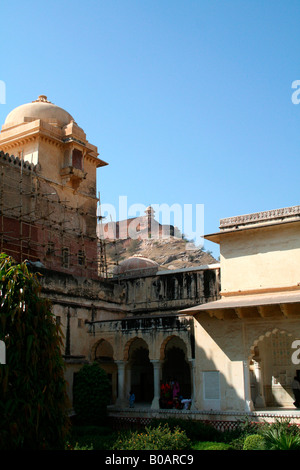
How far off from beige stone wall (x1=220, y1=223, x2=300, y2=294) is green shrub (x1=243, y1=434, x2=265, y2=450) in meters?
5.98

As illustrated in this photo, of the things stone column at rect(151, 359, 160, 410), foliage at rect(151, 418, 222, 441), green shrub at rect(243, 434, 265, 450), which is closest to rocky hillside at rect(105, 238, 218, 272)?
stone column at rect(151, 359, 160, 410)

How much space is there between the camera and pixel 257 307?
Answer: 1706 cm

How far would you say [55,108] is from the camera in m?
29.1

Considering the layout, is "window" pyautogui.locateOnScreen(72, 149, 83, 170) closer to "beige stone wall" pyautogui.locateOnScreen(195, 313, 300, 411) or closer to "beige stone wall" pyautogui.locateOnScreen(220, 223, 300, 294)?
"beige stone wall" pyautogui.locateOnScreen(220, 223, 300, 294)

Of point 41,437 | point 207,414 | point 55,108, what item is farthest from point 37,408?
point 55,108

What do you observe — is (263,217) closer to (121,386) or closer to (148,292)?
(121,386)

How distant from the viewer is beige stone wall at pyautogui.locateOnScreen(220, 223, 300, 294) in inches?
714

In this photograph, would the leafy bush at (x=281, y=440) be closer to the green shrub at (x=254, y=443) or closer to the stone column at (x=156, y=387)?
the green shrub at (x=254, y=443)

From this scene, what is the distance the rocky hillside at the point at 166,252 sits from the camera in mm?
56594

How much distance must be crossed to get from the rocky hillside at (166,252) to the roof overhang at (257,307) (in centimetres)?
3492

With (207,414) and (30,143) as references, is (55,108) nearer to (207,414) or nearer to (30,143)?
(30,143)

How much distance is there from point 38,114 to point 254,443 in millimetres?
21269

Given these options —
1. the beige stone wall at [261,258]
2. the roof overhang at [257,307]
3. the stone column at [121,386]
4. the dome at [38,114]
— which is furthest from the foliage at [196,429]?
the dome at [38,114]
